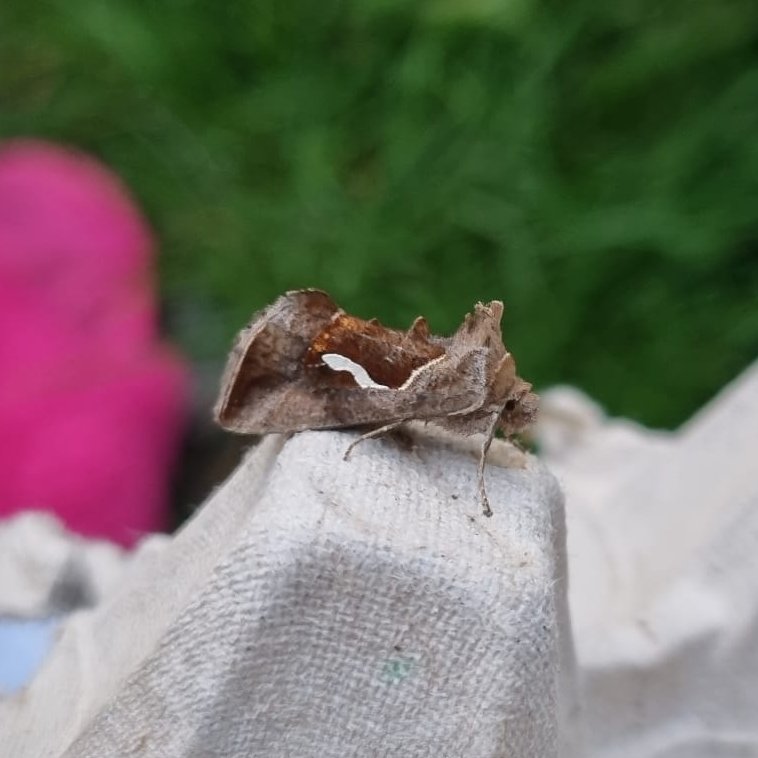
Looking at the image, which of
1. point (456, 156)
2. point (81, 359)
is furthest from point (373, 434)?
point (456, 156)

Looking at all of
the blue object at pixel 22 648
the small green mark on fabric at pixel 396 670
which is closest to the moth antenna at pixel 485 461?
the small green mark on fabric at pixel 396 670

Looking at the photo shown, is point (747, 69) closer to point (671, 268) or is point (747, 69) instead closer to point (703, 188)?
point (703, 188)

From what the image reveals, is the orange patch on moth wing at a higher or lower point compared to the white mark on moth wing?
higher

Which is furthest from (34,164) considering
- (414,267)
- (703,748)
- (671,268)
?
(703,748)

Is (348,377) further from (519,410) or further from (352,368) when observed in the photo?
(519,410)

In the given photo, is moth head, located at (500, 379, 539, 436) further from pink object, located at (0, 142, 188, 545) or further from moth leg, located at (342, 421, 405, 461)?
pink object, located at (0, 142, 188, 545)

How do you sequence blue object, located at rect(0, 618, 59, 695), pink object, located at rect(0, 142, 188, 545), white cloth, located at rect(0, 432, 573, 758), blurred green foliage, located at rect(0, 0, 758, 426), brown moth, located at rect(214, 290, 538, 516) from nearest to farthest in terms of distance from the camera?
white cloth, located at rect(0, 432, 573, 758) < brown moth, located at rect(214, 290, 538, 516) < blue object, located at rect(0, 618, 59, 695) < pink object, located at rect(0, 142, 188, 545) < blurred green foliage, located at rect(0, 0, 758, 426)

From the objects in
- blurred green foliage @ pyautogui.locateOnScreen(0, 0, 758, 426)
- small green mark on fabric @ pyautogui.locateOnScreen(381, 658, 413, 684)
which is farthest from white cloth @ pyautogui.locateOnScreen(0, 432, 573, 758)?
blurred green foliage @ pyautogui.locateOnScreen(0, 0, 758, 426)
